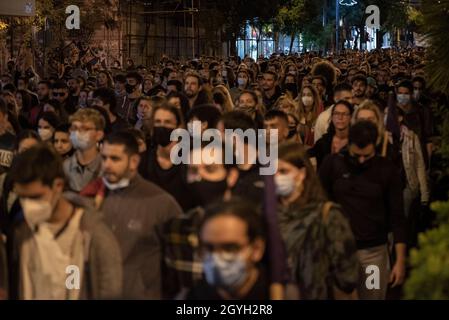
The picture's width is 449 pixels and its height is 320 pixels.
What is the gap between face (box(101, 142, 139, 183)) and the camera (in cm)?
636

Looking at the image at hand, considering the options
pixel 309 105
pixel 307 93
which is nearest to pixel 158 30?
pixel 307 93

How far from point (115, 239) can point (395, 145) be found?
463 centimetres

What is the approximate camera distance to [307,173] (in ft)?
19.6

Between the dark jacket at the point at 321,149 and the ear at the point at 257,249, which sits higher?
the dark jacket at the point at 321,149

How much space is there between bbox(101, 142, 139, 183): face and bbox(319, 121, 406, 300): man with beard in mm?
1676

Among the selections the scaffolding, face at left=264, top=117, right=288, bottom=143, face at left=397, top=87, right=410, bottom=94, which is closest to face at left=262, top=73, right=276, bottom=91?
face at left=397, top=87, right=410, bottom=94

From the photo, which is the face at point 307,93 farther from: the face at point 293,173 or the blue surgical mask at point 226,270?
the blue surgical mask at point 226,270

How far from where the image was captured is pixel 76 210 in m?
5.54

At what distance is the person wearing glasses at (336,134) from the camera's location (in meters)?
9.21

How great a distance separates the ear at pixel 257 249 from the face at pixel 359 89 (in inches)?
366

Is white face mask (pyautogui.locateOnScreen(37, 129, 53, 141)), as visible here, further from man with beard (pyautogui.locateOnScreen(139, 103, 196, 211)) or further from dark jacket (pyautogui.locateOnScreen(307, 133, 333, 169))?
dark jacket (pyautogui.locateOnScreen(307, 133, 333, 169))

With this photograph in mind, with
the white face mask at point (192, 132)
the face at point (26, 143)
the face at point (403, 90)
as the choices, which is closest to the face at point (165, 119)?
the white face mask at point (192, 132)

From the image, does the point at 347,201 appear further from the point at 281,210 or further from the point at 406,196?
the point at 406,196
